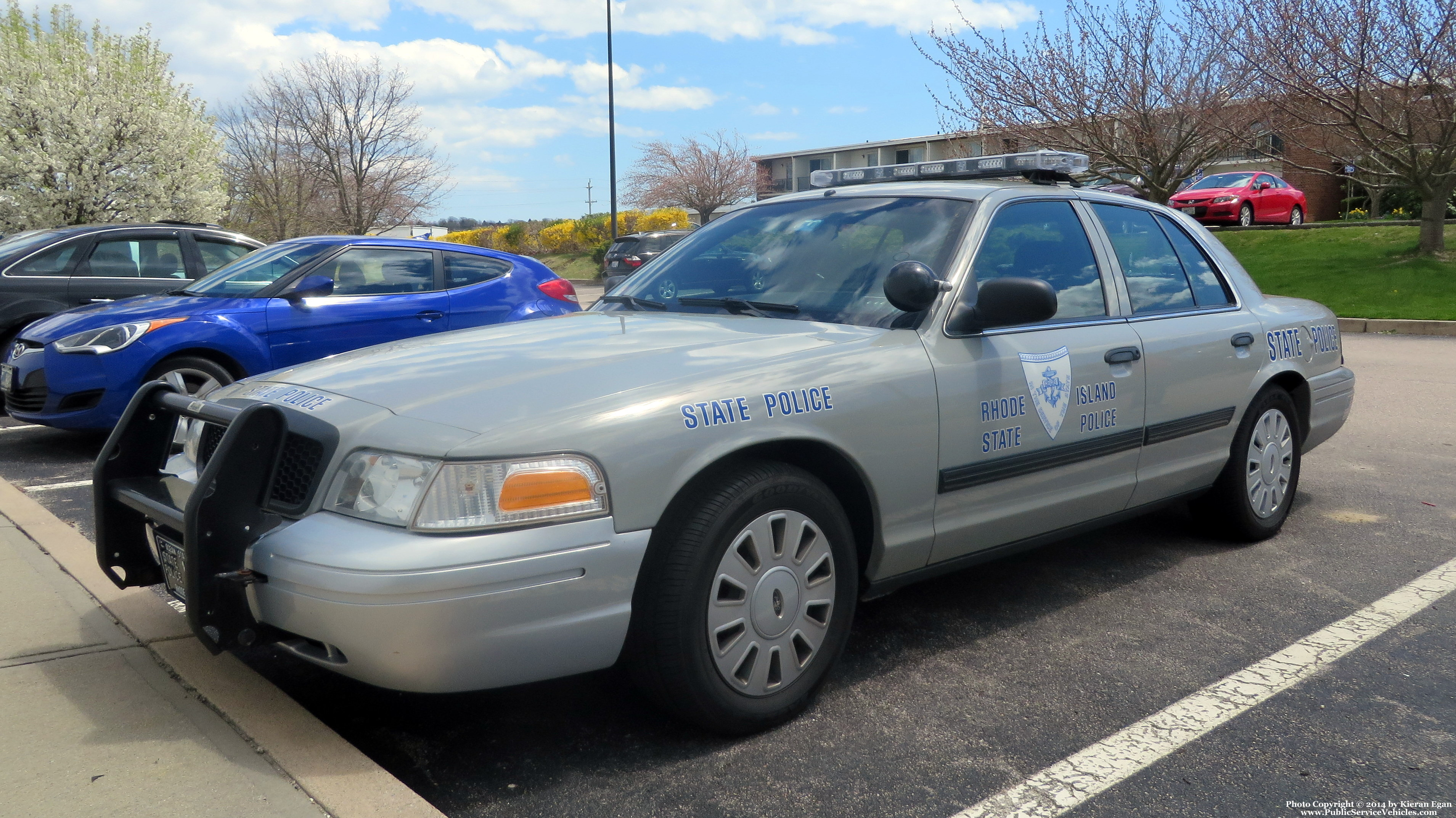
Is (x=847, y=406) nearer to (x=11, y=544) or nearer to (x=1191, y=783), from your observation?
(x=1191, y=783)

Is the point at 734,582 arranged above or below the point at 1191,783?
above

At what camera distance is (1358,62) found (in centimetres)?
1666

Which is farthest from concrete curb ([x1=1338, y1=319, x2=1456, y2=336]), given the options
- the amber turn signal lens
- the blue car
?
the amber turn signal lens

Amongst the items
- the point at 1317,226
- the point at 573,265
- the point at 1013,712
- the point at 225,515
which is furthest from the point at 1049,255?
the point at 573,265

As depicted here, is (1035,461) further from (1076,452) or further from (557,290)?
(557,290)

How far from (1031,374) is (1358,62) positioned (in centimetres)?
1640

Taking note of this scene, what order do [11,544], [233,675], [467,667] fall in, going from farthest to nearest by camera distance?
[11,544] → [233,675] → [467,667]

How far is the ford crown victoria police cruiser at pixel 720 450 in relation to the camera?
100 inches

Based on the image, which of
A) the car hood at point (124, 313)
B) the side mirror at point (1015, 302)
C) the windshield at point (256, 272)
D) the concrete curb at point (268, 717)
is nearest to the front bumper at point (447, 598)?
the concrete curb at point (268, 717)

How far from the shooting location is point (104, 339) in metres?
6.74

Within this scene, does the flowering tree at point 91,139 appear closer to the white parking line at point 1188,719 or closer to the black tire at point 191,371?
the black tire at point 191,371

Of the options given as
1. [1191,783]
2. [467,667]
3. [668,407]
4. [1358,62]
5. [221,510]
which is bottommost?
[1191,783]

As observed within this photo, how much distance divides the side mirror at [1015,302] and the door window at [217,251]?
7.61m

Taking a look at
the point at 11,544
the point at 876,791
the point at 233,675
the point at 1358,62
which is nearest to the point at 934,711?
the point at 876,791
